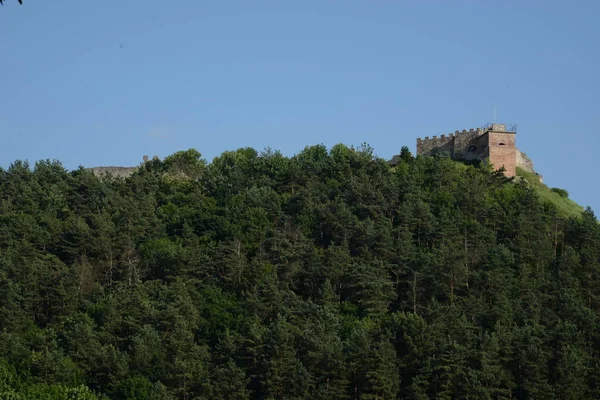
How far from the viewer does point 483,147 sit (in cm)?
8425

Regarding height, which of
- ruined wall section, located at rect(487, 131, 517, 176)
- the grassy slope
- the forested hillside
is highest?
ruined wall section, located at rect(487, 131, 517, 176)

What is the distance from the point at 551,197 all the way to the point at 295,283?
23702 millimetres

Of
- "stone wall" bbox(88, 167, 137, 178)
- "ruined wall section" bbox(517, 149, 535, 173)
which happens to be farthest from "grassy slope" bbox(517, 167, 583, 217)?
"stone wall" bbox(88, 167, 137, 178)

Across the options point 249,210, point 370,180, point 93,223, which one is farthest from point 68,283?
point 370,180

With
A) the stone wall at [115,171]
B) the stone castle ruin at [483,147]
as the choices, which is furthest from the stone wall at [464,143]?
the stone wall at [115,171]

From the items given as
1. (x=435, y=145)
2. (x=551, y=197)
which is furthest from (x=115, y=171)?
(x=551, y=197)

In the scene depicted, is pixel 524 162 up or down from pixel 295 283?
up

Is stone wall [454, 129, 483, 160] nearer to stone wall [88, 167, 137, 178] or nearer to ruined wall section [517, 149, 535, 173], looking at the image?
ruined wall section [517, 149, 535, 173]

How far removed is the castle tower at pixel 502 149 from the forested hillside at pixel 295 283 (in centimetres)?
281

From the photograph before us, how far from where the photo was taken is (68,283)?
62.8 meters

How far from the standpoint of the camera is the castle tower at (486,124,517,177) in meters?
82.9

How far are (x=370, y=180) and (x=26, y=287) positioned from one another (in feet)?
75.4

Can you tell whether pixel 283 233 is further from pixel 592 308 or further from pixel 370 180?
pixel 592 308

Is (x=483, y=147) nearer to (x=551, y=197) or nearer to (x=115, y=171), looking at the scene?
(x=551, y=197)
